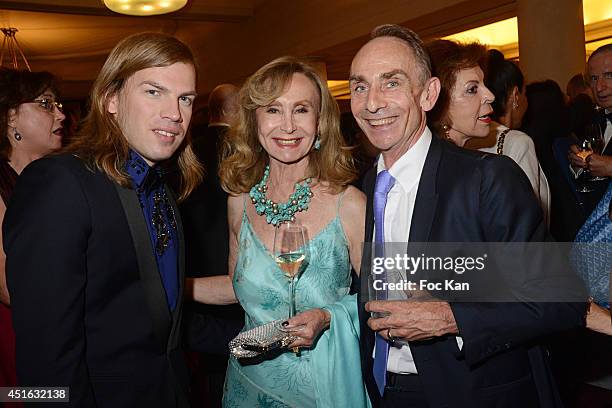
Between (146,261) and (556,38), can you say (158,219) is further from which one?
(556,38)

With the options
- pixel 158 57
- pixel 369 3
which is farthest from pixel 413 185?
pixel 369 3

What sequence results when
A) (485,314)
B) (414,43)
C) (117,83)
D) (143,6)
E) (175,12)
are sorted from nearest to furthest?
(485,314), (117,83), (414,43), (143,6), (175,12)

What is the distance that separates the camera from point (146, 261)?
168cm

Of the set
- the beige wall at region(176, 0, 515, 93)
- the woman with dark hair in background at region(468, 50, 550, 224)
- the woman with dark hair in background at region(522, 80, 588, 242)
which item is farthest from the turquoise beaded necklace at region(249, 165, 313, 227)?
the beige wall at region(176, 0, 515, 93)

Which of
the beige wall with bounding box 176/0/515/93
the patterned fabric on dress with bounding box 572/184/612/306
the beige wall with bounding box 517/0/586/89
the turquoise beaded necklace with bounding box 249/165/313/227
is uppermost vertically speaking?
the beige wall with bounding box 176/0/515/93

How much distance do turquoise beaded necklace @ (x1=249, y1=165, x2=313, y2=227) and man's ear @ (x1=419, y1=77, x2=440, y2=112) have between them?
0.61 m

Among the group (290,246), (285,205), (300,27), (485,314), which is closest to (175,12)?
(300,27)

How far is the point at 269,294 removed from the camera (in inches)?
88.1

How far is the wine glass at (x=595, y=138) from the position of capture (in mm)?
3256

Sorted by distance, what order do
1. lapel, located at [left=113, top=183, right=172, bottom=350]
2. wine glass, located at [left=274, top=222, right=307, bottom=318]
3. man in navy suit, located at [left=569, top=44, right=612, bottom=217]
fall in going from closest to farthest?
lapel, located at [left=113, top=183, right=172, bottom=350]
wine glass, located at [left=274, top=222, right=307, bottom=318]
man in navy suit, located at [left=569, top=44, right=612, bottom=217]

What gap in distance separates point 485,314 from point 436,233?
0.85 feet

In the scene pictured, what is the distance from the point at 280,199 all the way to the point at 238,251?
0.27 m

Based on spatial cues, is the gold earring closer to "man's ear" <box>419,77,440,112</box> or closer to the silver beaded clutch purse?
"man's ear" <box>419,77,440,112</box>

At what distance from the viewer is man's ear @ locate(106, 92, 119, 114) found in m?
1.79
